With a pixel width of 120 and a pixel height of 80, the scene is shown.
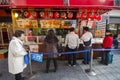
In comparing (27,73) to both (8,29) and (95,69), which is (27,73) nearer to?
(95,69)

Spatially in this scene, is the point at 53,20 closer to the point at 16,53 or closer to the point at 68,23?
the point at 68,23

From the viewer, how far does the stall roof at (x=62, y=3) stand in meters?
5.71

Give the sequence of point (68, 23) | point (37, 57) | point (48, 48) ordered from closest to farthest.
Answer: point (37, 57), point (48, 48), point (68, 23)

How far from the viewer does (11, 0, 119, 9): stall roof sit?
18.7 feet

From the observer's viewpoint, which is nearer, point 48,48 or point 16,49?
Result: point 16,49

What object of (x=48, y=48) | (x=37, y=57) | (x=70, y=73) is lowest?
(x=70, y=73)

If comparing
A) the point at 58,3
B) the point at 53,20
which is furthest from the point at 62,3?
the point at 53,20

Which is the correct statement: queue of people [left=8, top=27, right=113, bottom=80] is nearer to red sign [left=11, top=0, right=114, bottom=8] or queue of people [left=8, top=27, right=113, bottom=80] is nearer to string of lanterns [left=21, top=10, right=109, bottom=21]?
string of lanterns [left=21, top=10, right=109, bottom=21]

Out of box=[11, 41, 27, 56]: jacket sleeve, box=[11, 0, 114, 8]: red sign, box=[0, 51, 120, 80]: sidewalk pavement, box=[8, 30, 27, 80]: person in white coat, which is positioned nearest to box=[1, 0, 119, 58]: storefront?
box=[11, 0, 114, 8]: red sign

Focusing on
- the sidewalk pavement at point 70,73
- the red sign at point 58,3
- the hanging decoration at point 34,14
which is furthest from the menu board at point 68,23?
the sidewalk pavement at point 70,73

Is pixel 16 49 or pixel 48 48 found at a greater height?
pixel 16 49

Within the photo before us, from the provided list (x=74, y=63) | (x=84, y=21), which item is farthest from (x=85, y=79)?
(x=84, y=21)

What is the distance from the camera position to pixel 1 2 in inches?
223

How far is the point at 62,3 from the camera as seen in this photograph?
5969 millimetres
